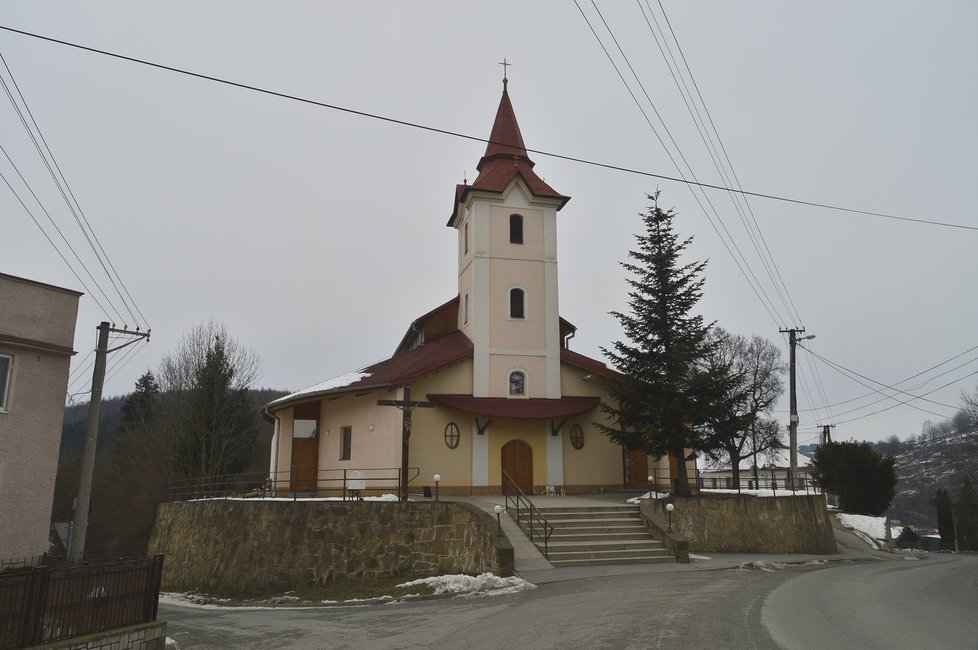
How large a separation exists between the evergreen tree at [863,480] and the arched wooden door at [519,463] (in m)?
23.2

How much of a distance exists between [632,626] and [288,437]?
66.1 feet

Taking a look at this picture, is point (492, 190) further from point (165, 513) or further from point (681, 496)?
point (165, 513)

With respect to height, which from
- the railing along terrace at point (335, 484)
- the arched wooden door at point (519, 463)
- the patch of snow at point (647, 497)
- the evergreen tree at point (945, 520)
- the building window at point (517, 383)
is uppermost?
the building window at point (517, 383)

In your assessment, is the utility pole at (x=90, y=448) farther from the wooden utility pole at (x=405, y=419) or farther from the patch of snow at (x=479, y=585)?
the patch of snow at (x=479, y=585)

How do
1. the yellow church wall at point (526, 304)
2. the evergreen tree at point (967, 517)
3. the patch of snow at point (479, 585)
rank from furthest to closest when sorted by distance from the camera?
the evergreen tree at point (967, 517) → the yellow church wall at point (526, 304) → the patch of snow at point (479, 585)

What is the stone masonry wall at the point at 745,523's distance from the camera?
61.8 feet

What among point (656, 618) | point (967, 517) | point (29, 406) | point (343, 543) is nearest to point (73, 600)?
point (656, 618)

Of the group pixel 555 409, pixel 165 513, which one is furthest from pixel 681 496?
pixel 165 513

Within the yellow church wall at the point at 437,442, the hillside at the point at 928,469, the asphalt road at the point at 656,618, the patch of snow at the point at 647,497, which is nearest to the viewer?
the asphalt road at the point at 656,618

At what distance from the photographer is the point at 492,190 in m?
24.8

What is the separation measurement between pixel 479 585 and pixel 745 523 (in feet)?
30.0

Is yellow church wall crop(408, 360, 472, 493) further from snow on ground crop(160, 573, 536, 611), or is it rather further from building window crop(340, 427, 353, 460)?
snow on ground crop(160, 573, 536, 611)

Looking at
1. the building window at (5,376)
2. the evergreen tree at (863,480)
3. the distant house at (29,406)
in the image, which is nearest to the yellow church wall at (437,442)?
the distant house at (29,406)

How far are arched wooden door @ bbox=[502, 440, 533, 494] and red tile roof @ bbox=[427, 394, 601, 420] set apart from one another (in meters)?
1.33
